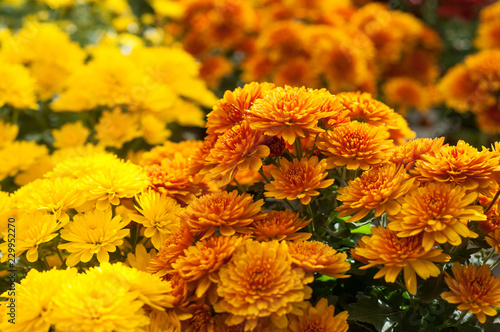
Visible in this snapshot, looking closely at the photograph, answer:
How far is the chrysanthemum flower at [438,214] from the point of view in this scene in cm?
80

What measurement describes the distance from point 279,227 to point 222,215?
0.11 metres

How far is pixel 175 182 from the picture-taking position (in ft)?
3.57

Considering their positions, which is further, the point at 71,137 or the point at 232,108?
the point at 71,137

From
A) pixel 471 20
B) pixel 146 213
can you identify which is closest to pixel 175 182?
pixel 146 213

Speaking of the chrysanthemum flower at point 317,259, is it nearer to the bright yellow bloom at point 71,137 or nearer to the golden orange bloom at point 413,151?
the golden orange bloom at point 413,151

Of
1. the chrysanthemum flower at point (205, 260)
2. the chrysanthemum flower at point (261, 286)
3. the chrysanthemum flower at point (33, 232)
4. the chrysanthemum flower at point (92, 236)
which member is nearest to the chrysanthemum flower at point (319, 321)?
the chrysanthemum flower at point (261, 286)

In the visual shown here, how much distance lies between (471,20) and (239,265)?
2644mm

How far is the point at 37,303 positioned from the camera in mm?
793

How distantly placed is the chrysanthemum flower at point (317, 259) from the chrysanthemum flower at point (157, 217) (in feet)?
0.88

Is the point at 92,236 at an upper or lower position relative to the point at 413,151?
lower

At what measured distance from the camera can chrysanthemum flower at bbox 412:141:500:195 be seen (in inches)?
33.4

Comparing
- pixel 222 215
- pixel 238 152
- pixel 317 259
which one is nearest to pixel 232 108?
pixel 238 152

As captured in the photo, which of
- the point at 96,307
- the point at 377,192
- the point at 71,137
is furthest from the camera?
the point at 71,137

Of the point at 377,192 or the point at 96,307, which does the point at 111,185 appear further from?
the point at 377,192
